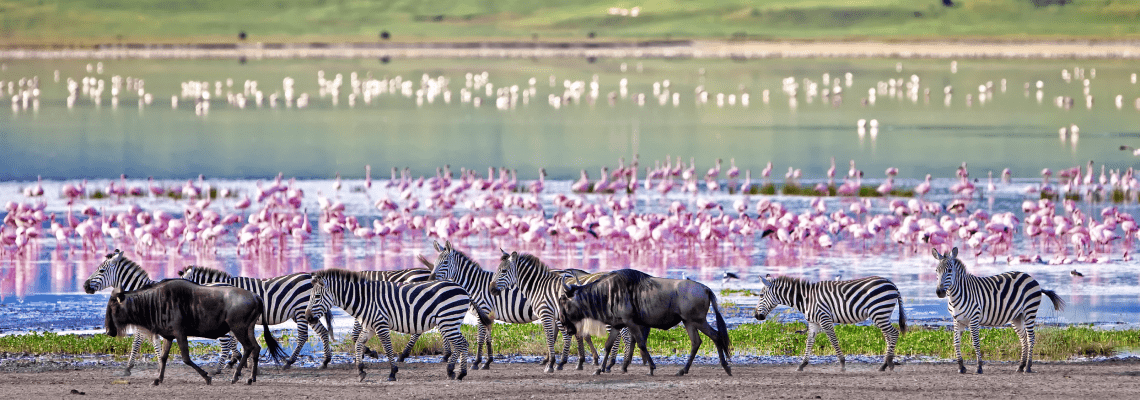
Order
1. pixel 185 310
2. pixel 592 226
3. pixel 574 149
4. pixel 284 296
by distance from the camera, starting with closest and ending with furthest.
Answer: pixel 185 310, pixel 284 296, pixel 592 226, pixel 574 149

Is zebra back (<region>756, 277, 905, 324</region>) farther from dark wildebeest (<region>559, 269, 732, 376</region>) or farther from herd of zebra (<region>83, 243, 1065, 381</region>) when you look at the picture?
dark wildebeest (<region>559, 269, 732, 376</region>)

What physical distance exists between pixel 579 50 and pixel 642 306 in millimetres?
131158

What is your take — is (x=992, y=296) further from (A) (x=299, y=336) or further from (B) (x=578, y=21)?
(B) (x=578, y=21)

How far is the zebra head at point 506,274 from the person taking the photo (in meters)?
14.4

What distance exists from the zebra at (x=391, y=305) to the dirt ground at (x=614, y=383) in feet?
1.06

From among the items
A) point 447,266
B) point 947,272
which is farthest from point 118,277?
point 947,272

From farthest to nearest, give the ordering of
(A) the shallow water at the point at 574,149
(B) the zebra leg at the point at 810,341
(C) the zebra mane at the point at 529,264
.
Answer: (A) the shallow water at the point at 574,149, (C) the zebra mane at the point at 529,264, (B) the zebra leg at the point at 810,341

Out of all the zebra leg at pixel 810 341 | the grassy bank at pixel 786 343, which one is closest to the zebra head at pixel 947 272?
the zebra leg at pixel 810 341

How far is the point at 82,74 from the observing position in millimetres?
116000

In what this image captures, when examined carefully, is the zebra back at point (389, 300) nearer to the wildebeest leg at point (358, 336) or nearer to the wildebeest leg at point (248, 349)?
the wildebeest leg at point (358, 336)

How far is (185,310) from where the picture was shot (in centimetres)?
1299

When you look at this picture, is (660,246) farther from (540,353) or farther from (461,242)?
(540,353)

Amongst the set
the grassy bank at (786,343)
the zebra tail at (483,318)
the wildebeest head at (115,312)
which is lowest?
the grassy bank at (786,343)

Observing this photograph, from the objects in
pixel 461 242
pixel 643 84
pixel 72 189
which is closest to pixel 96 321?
pixel 461 242
